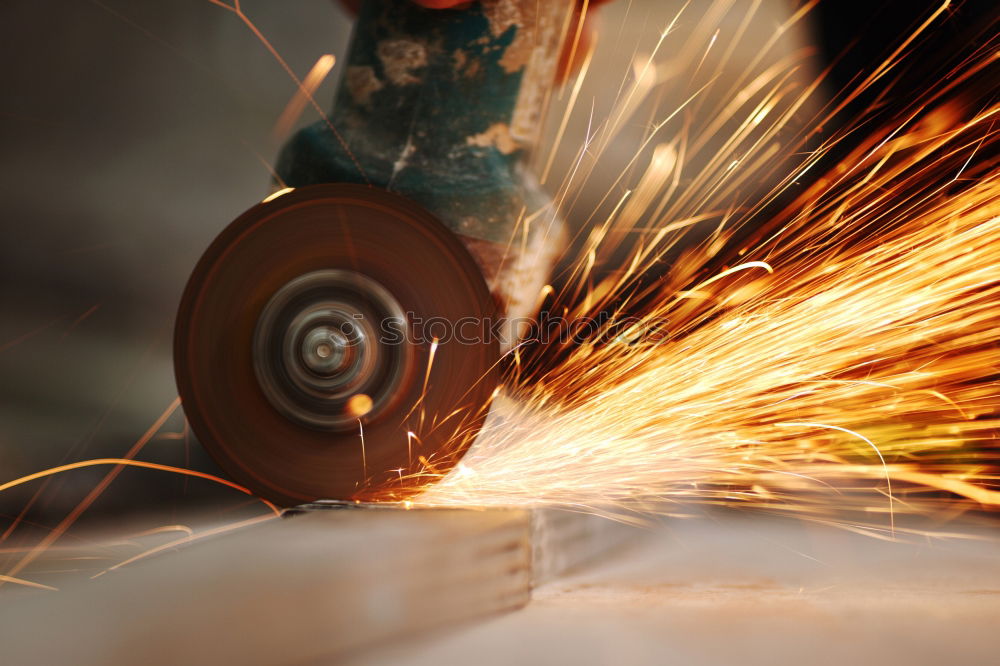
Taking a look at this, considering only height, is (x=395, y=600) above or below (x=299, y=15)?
below

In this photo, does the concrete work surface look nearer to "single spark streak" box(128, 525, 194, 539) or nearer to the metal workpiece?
the metal workpiece

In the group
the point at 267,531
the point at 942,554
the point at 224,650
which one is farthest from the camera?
the point at 942,554

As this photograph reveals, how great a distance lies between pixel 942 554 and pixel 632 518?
1.90 feet

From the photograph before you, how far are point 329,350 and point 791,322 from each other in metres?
1.14

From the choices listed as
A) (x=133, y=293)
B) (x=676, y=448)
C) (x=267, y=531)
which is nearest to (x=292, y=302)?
(x=267, y=531)

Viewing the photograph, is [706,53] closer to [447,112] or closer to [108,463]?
[447,112]

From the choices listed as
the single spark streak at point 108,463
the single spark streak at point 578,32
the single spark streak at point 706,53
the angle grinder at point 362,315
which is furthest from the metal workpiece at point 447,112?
the single spark streak at point 108,463

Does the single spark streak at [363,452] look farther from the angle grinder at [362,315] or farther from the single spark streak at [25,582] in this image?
the single spark streak at [25,582]

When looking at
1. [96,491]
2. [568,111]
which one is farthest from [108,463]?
[568,111]

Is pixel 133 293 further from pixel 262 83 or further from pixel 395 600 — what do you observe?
pixel 395 600

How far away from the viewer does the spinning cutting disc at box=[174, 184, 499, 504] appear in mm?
1167

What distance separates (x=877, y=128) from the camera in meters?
1.64

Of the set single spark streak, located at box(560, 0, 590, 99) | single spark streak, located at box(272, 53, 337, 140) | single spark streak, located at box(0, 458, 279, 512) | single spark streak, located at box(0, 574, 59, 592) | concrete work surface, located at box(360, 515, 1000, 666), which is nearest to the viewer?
single spark streak, located at box(0, 574, 59, 592)

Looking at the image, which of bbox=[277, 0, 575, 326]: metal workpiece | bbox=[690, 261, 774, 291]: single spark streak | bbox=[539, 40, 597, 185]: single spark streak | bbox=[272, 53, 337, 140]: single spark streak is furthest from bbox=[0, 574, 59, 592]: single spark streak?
bbox=[690, 261, 774, 291]: single spark streak
